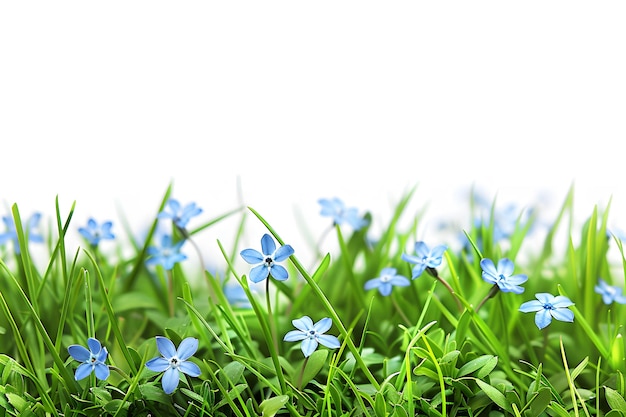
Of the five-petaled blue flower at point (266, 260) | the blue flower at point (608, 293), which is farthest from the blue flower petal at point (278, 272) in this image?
the blue flower at point (608, 293)

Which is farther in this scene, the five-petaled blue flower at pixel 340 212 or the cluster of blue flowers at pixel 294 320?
the five-petaled blue flower at pixel 340 212

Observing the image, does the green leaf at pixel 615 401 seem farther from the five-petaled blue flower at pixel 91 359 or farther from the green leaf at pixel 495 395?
the five-petaled blue flower at pixel 91 359

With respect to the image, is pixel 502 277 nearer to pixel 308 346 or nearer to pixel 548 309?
pixel 548 309

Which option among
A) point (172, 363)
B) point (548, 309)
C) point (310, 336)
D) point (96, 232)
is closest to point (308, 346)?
point (310, 336)

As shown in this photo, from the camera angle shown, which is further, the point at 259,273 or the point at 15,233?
the point at 15,233

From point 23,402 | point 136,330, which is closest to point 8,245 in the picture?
point 136,330

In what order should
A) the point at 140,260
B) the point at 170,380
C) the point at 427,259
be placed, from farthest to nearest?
the point at 140,260 < the point at 427,259 < the point at 170,380

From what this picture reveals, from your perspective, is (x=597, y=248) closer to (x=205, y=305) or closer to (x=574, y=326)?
(x=574, y=326)

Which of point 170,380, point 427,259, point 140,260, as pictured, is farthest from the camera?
point 140,260
